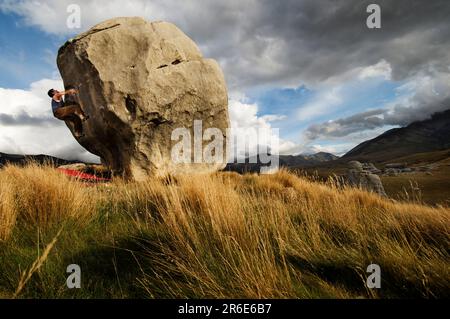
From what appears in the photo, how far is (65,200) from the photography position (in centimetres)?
395

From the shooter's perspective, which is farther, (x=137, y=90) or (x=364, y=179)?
(x=364, y=179)

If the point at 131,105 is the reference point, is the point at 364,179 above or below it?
below

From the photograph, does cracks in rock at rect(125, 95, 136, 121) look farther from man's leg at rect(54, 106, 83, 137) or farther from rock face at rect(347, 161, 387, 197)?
rock face at rect(347, 161, 387, 197)

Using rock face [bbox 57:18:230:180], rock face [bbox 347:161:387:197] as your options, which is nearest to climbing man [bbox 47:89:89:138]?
rock face [bbox 57:18:230:180]

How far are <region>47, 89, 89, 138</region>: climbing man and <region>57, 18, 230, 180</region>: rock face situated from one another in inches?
12.1

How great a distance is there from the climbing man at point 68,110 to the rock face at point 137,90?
0.31 metres

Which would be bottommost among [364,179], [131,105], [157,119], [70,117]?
[364,179]

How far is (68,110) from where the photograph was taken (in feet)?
35.3

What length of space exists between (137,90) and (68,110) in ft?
10.6

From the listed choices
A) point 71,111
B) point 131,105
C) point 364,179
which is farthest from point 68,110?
point 364,179

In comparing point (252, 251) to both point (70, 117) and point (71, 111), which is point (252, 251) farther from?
point (70, 117)

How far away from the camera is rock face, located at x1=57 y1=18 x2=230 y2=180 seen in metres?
9.49

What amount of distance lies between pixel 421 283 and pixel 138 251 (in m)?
2.61

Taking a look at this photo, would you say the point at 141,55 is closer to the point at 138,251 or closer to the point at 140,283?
the point at 138,251
